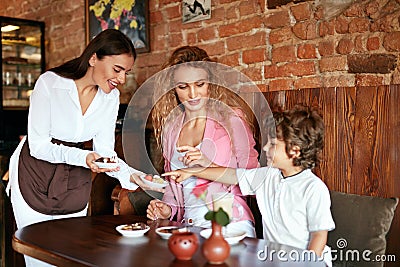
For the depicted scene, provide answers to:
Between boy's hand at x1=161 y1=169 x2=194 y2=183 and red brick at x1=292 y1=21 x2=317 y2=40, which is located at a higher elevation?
red brick at x1=292 y1=21 x2=317 y2=40

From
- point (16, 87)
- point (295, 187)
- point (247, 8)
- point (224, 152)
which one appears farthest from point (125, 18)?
point (295, 187)

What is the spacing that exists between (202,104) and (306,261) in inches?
41.1

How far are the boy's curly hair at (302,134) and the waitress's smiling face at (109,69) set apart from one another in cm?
73

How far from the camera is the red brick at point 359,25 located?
243cm

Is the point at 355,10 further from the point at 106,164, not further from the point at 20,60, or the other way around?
the point at 20,60

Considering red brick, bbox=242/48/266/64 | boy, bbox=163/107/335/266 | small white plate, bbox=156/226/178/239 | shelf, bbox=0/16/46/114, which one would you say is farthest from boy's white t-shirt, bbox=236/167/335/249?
shelf, bbox=0/16/46/114

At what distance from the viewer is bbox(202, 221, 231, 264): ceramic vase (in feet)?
5.35

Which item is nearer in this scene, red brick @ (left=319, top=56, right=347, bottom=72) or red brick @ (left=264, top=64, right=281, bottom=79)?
red brick @ (left=319, top=56, right=347, bottom=72)

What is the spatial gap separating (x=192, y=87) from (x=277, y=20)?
2.15ft

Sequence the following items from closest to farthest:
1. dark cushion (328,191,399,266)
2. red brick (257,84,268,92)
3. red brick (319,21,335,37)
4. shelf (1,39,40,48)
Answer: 1. dark cushion (328,191,399,266)
2. red brick (319,21,335,37)
3. red brick (257,84,268,92)
4. shelf (1,39,40,48)

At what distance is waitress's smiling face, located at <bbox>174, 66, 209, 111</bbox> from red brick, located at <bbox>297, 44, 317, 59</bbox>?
1.66 ft

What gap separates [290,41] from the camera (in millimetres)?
2766

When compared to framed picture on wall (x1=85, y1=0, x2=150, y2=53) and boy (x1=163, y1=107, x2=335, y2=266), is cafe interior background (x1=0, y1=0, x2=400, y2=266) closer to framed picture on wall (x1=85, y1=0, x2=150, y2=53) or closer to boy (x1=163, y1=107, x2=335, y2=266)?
boy (x1=163, y1=107, x2=335, y2=266)

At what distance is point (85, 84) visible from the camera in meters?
2.54
